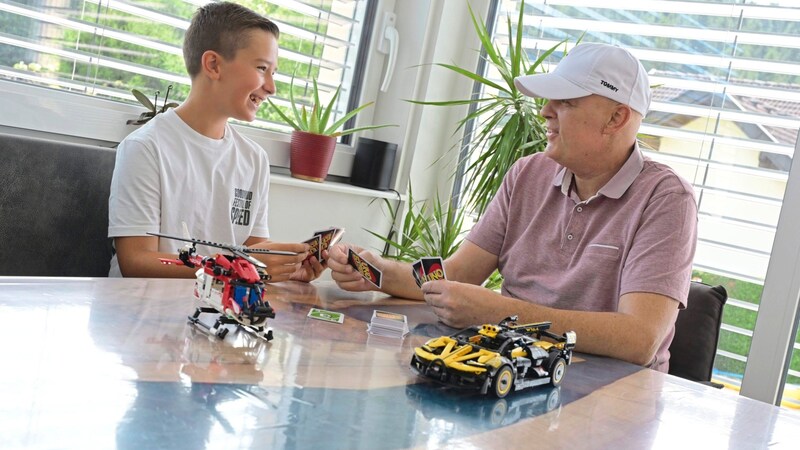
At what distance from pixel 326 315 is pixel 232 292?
0.35 metres

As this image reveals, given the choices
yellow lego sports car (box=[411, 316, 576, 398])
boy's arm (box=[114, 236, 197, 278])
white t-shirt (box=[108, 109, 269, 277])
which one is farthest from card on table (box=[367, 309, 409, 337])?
white t-shirt (box=[108, 109, 269, 277])

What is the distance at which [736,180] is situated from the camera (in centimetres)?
309

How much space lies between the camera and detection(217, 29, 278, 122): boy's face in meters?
2.38

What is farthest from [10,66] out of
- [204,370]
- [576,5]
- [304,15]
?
[576,5]

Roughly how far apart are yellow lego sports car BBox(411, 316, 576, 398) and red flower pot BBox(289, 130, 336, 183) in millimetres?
1871

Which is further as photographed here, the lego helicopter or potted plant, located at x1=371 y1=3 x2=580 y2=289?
potted plant, located at x1=371 y1=3 x2=580 y2=289

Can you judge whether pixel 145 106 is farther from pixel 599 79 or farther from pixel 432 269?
pixel 599 79

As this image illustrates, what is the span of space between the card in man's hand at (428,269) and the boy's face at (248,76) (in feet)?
2.67

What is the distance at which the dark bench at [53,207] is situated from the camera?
6.63 ft

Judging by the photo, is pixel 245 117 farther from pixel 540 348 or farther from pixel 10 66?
pixel 540 348

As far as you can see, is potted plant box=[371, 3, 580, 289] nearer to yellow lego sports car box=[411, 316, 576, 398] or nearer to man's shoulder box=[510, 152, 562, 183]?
man's shoulder box=[510, 152, 562, 183]

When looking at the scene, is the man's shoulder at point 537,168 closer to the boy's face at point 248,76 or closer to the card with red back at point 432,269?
the card with red back at point 432,269

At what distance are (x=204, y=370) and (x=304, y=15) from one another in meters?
2.46

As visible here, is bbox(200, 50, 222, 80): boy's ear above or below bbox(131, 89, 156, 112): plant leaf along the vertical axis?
above
